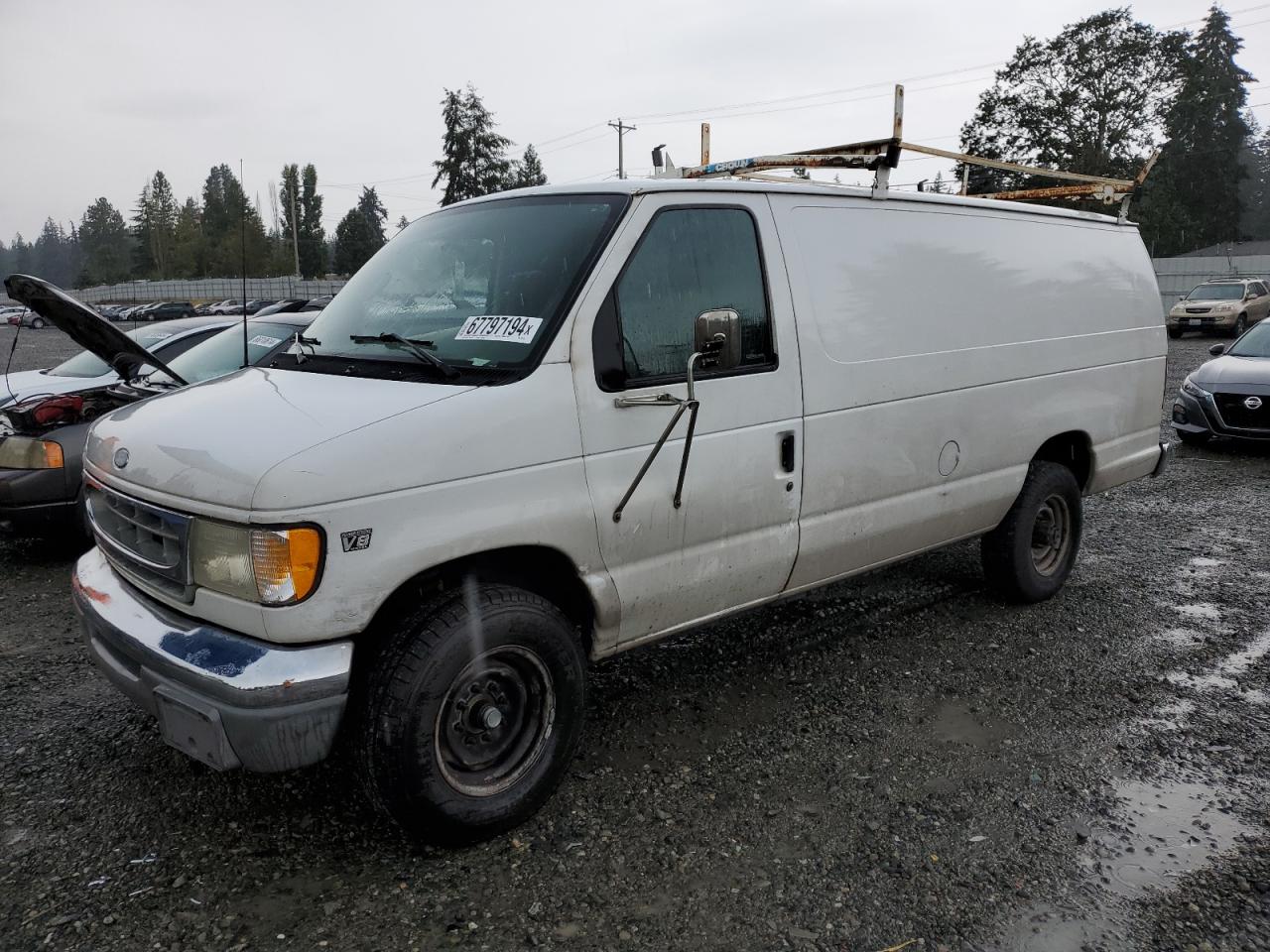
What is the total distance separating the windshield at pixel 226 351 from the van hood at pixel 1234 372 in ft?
30.7

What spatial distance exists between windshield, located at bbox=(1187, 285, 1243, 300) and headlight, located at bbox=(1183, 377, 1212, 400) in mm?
18380

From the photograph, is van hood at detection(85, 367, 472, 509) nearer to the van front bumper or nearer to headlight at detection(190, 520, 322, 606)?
headlight at detection(190, 520, 322, 606)

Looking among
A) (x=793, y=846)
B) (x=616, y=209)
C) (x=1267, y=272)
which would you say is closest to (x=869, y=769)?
(x=793, y=846)

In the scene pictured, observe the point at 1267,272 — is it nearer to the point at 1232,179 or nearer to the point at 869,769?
the point at 1232,179

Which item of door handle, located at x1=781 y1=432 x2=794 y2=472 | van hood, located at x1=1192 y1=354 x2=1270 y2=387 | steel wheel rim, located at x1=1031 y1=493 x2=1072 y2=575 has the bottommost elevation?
steel wheel rim, located at x1=1031 y1=493 x2=1072 y2=575

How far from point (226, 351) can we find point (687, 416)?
16.7 feet

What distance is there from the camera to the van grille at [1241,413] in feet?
30.9

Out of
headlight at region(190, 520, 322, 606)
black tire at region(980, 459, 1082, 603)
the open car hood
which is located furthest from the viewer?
black tire at region(980, 459, 1082, 603)

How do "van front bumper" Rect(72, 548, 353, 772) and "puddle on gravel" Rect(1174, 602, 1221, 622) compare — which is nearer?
"van front bumper" Rect(72, 548, 353, 772)

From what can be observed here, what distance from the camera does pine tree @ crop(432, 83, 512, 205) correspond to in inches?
2254

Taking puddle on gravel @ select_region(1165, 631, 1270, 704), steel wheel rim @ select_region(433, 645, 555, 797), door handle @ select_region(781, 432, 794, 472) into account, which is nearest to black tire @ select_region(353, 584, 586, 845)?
steel wheel rim @ select_region(433, 645, 555, 797)

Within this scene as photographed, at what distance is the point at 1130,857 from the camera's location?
3010 millimetres

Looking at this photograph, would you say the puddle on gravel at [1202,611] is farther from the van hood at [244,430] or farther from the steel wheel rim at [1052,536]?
the van hood at [244,430]

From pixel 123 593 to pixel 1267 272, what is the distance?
42.9 meters
